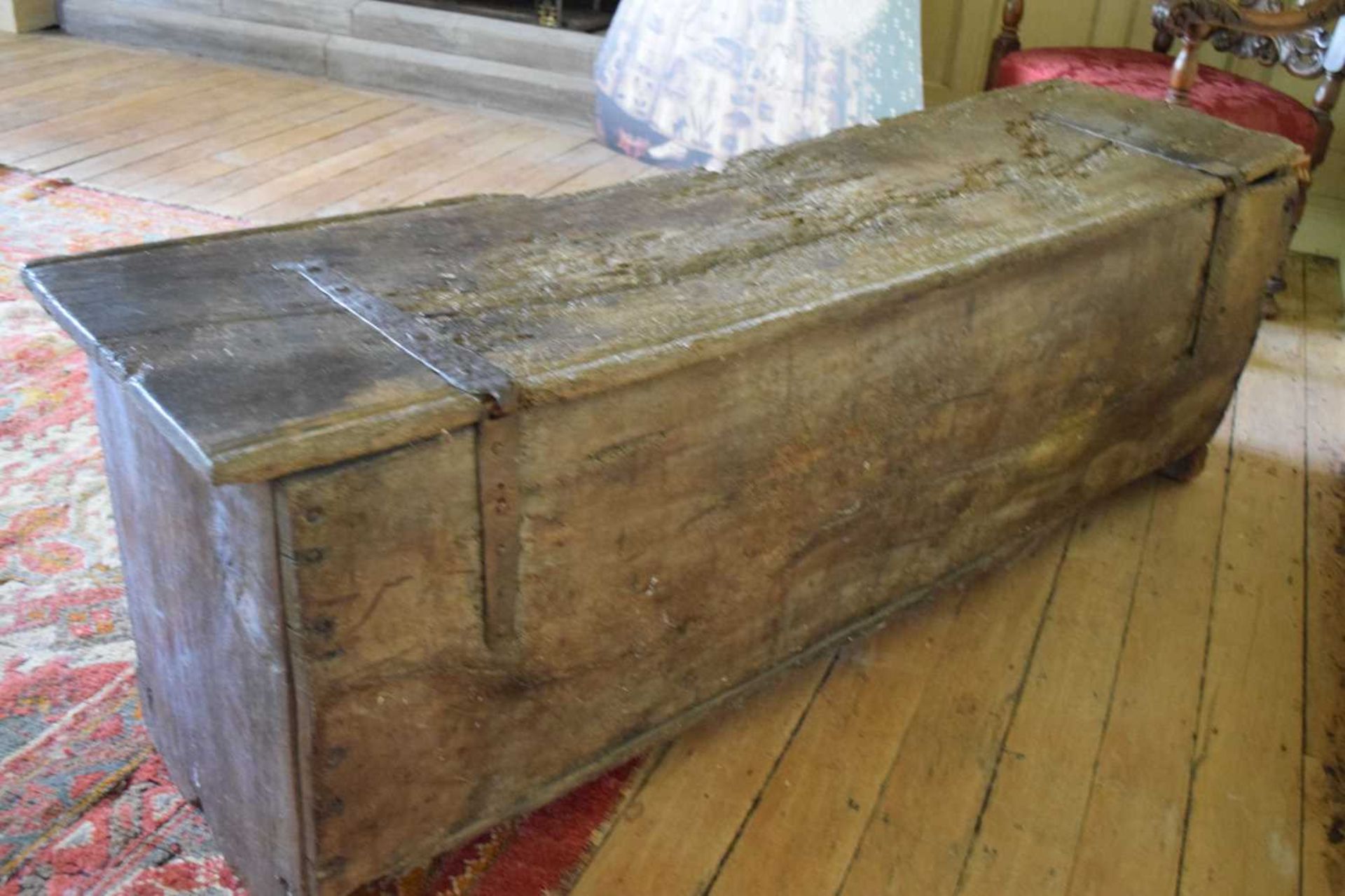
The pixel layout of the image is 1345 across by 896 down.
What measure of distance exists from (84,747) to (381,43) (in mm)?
2866

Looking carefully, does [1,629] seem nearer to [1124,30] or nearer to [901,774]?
[901,774]

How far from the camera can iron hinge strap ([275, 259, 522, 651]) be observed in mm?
932

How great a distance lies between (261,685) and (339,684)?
0.07m

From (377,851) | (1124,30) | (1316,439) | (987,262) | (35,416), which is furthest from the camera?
(1124,30)

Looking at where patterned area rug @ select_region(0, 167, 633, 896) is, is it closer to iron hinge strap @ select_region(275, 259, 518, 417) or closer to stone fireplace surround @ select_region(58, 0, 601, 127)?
iron hinge strap @ select_region(275, 259, 518, 417)

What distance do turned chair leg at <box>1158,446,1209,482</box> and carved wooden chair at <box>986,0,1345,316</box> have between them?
526 millimetres

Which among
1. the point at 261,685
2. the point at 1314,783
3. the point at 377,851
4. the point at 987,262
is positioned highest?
the point at 987,262

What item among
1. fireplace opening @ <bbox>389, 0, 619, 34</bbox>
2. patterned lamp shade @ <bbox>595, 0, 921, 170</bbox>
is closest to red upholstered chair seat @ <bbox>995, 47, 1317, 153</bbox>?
patterned lamp shade @ <bbox>595, 0, 921, 170</bbox>

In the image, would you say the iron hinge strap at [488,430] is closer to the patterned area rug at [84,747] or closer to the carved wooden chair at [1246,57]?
the patterned area rug at [84,747]

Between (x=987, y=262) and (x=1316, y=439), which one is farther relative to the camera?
(x=1316, y=439)

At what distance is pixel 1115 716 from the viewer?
4.75 ft

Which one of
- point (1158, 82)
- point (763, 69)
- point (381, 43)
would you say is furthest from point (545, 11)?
point (1158, 82)

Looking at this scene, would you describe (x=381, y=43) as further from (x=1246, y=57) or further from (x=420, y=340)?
(x=420, y=340)

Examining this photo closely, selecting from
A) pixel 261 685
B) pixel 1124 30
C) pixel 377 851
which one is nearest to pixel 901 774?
pixel 377 851
